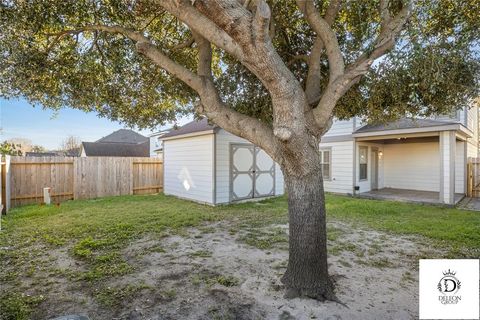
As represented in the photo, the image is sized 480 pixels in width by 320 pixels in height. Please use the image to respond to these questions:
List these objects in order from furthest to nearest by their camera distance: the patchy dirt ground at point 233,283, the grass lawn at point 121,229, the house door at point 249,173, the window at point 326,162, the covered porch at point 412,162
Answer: the window at point 326,162 < the house door at point 249,173 < the covered porch at point 412,162 < the grass lawn at point 121,229 < the patchy dirt ground at point 233,283

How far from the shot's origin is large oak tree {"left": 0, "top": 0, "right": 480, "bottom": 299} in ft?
9.70

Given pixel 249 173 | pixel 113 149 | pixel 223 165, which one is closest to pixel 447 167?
pixel 249 173

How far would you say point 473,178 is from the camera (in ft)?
35.7

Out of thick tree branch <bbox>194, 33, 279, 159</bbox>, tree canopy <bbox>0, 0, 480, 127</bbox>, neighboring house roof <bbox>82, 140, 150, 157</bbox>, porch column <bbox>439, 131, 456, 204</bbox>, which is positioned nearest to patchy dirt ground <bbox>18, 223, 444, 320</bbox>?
thick tree branch <bbox>194, 33, 279, 159</bbox>

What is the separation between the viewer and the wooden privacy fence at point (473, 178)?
10758 mm

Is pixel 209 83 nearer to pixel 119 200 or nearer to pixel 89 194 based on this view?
pixel 119 200

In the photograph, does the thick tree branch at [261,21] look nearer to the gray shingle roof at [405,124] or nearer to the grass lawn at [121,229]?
the grass lawn at [121,229]

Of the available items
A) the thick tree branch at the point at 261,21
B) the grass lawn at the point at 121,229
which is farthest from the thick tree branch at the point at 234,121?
the grass lawn at the point at 121,229

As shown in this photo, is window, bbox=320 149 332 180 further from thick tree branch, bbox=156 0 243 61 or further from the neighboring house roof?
the neighboring house roof

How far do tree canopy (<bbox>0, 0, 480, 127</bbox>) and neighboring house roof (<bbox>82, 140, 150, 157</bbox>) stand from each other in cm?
1842

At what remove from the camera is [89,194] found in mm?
11039

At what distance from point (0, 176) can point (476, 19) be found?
37.3 feet

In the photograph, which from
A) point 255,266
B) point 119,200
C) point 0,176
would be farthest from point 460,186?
point 0,176

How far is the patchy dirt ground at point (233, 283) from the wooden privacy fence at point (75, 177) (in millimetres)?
6505
